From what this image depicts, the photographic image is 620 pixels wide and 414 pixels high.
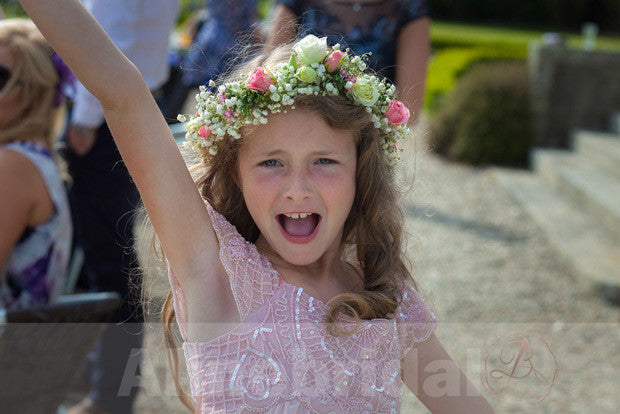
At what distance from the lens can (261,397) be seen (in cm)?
165

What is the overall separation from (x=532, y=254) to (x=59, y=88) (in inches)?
160

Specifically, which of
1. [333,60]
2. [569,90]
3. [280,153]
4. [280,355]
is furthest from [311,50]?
[569,90]

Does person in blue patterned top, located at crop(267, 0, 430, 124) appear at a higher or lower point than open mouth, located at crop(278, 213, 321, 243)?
higher

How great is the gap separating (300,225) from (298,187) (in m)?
0.11

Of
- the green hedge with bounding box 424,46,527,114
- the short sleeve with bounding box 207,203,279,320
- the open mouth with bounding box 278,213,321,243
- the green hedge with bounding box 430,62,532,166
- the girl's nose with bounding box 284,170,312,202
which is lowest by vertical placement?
the short sleeve with bounding box 207,203,279,320

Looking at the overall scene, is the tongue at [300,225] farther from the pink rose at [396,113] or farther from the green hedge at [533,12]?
the green hedge at [533,12]

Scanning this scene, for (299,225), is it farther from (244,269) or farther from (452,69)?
(452,69)

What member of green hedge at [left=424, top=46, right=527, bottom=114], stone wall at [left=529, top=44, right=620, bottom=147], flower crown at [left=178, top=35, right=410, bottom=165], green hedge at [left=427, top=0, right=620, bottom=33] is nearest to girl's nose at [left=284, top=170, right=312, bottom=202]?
flower crown at [left=178, top=35, right=410, bottom=165]

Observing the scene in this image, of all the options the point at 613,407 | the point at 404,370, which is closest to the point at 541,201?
the point at 613,407

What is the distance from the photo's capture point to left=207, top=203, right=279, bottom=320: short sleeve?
1709mm

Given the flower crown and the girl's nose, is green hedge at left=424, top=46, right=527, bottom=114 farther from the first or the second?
the girl's nose

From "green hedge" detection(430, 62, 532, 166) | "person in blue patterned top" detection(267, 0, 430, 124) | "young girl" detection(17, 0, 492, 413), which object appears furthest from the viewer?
"green hedge" detection(430, 62, 532, 166)

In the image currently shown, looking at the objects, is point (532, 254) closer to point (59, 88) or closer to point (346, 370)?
point (59, 88)

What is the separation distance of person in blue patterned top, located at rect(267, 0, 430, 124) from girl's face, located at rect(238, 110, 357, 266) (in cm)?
143
